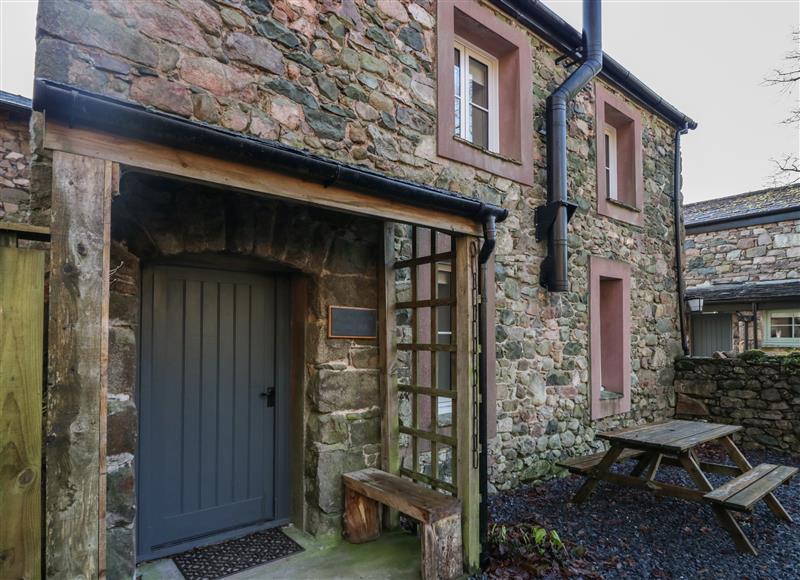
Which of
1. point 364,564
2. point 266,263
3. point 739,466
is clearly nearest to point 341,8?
point 266,263

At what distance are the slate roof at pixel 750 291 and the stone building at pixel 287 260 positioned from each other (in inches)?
252

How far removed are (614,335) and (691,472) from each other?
2740 millimetres

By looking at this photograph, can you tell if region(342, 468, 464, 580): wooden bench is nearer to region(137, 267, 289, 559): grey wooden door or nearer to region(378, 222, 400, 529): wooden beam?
region(378, 222, 400, 529): wooden beam

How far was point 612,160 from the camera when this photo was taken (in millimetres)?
7066

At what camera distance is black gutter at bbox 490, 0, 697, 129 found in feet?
16.8

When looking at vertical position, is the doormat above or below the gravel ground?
above

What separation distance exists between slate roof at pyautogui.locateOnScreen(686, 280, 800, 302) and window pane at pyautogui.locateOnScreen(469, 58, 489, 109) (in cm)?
652

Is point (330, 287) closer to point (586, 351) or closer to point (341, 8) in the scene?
point (341, 8)

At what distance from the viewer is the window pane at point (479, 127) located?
5095 mm

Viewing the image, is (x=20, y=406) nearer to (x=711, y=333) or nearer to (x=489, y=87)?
(x=489, y=87)

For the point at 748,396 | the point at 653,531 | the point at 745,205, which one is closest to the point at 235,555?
the point at 653,531

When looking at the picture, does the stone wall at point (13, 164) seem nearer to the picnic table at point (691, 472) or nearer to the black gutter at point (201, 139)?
the black gutter at point (201, 139)

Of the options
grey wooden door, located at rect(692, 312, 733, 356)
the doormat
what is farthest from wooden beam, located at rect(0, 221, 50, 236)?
grey wooden door, located at rect(692, 312, 733, 356)

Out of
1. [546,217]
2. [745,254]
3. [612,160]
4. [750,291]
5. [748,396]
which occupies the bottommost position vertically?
[748,396]
